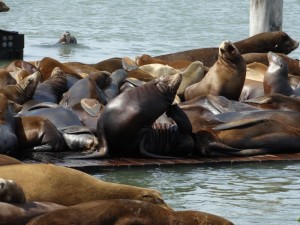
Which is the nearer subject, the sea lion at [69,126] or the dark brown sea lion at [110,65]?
the sea lion at [69,126]

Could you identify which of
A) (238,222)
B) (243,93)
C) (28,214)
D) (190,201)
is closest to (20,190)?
Result: (28,214)

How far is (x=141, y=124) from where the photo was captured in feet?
28.7

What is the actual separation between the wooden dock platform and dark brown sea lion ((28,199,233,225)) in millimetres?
3132

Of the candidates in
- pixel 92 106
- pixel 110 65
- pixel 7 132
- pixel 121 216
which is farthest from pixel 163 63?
pixel 121 216

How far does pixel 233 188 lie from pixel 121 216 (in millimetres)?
2689

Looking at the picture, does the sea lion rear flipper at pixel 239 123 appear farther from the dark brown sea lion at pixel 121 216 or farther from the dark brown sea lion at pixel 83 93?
the dark brown sea lion at pixel 121 216

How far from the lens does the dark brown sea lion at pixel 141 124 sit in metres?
8.69

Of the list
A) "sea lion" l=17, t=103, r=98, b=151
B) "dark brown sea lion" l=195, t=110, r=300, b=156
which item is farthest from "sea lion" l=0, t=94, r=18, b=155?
"dark brown sea lion" l=195, t=110, r=300, b=156

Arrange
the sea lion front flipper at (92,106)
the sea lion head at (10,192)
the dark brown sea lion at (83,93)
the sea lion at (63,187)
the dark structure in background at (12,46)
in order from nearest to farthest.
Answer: the sea lion head at (10,192)
the sea lion at (63,187)
the sea lion front flipper at (92,106)
the dark brown sea lion at (83,93)
the dark structure in background at (12,46)

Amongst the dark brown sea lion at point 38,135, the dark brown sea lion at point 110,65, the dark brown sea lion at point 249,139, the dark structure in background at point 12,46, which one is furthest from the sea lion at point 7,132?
the dark structure in background at point 12,46

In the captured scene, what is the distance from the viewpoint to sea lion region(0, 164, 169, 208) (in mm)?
5395

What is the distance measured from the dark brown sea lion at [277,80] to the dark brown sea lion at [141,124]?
7.16ft

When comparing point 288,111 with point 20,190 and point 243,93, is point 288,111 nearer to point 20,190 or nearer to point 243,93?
point 243,93

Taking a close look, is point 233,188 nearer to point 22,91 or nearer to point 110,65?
point 22,91
